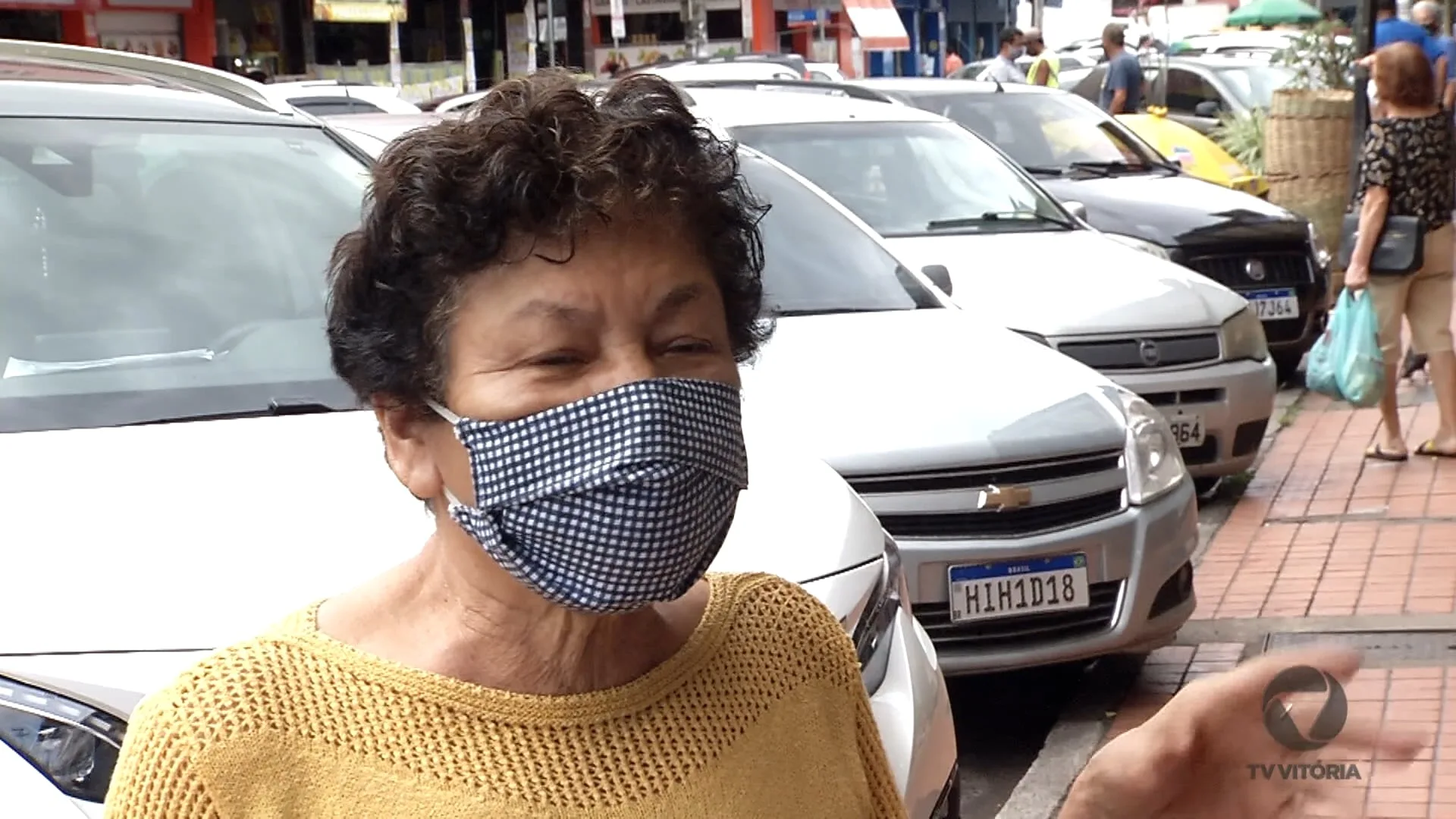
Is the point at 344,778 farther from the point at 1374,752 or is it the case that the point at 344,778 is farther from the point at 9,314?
the point at 9,314

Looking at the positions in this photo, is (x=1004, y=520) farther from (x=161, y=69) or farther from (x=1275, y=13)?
(x=1275, y=13)

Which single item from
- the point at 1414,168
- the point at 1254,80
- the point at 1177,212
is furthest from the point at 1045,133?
the point at 1254,80

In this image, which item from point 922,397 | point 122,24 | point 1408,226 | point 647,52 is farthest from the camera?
point 647,52

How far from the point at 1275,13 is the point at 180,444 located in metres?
30.0

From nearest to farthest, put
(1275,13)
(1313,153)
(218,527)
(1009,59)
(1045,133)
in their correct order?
(218,527), (1045,133), (1313,153), (1009,59), (1275,13)

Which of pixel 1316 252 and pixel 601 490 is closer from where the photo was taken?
pixel 601 490

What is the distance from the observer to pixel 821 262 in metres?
6.66

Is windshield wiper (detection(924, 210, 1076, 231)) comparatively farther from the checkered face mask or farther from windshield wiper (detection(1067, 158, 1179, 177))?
the checkered face mask

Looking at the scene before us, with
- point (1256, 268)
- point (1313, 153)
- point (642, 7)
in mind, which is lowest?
point (1256, 268)

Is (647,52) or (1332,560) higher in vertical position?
(647,52)

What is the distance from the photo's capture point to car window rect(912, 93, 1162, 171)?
1155 cm

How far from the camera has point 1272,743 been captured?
1.38 meters

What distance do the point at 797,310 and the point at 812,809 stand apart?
458 cm

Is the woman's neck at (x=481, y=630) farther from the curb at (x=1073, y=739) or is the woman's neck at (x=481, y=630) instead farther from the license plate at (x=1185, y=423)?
the license plate at (x=1185, y=423)
